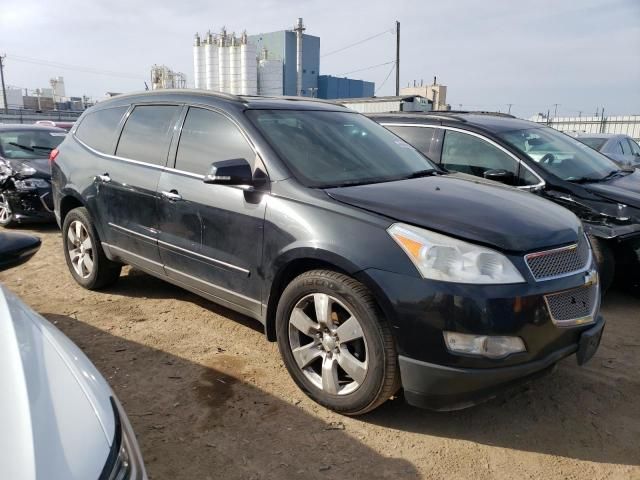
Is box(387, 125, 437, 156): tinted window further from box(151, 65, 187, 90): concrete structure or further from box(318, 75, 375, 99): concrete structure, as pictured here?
box(318, 75, 375, 99): concrete structure

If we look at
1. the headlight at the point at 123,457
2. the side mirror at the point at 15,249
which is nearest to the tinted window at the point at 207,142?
the side mirror at the point at 15,249

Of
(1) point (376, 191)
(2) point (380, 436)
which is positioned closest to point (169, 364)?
(2) point (380, 436)

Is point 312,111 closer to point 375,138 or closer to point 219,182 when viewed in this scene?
point 375,138

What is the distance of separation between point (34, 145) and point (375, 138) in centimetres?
663

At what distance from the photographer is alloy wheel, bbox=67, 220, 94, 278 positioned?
4.78m

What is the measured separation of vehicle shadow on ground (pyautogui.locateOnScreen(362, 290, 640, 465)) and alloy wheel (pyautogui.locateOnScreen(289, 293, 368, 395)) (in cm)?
29

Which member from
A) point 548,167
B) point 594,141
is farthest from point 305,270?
point 594,141

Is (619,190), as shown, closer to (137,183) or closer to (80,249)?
(137,183)

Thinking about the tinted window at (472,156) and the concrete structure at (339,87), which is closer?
the tinted window at (472,156)

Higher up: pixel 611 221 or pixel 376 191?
pixel 376 191

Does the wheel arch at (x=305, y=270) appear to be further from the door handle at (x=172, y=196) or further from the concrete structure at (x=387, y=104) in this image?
the concrete structure at (x=387, y=104)

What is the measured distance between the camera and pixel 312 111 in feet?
12.9

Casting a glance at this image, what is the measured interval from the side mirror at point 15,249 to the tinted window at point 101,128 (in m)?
2.28

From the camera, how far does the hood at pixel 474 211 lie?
261cm
